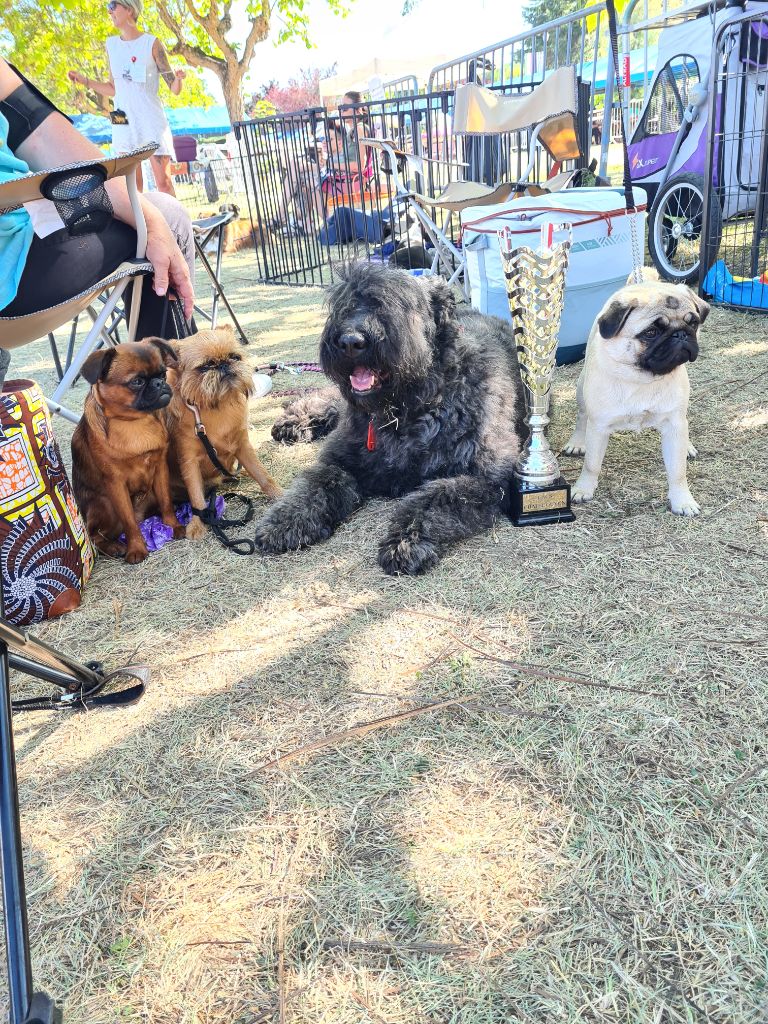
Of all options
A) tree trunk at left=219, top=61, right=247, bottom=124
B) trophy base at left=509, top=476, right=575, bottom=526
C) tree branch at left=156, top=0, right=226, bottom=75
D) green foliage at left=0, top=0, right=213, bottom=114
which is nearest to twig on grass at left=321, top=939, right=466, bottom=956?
trophy base at left=509, top=476, right=575, bottom=526

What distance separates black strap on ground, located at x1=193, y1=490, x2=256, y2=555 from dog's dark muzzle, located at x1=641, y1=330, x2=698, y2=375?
6.01 ft

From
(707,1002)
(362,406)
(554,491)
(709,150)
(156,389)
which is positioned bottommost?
(707,1002)

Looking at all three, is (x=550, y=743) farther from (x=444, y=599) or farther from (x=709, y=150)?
(x=709, y=150)

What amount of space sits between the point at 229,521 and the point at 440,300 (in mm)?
1421

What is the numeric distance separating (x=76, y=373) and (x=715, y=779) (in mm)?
2956

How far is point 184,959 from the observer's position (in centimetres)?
139

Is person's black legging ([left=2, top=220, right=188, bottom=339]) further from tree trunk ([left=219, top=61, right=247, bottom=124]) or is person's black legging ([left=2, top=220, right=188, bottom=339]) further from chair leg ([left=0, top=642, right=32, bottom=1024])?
tree trunk ([left=219, top=61, right=247, bottom=124])

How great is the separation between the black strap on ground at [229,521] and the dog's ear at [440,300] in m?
1.28

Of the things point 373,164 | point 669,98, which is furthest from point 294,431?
point 373,164

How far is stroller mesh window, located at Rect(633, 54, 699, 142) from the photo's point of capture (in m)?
6.73

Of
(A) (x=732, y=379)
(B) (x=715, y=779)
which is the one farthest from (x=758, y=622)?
(A) (x=732, y=379)

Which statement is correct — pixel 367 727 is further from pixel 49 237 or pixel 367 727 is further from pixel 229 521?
pixel 49 237

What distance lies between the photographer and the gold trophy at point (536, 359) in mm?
2824

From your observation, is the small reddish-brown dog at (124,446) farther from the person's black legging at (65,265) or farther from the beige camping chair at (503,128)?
the beige camping chair at (503,128)
